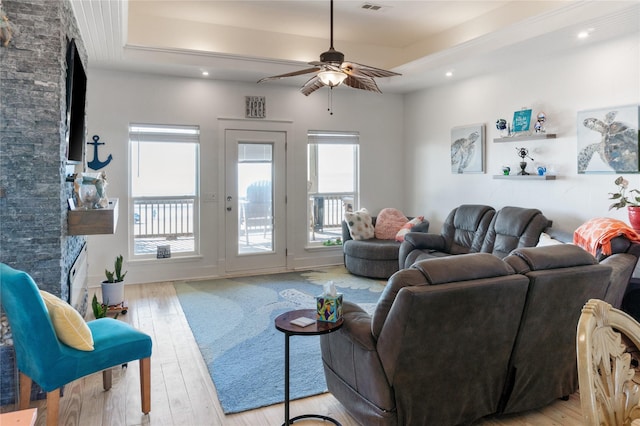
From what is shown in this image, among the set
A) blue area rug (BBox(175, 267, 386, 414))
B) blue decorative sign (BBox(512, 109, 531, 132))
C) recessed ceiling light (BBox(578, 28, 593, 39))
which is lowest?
blue area rug (BBox(175, 267, 386, 414))

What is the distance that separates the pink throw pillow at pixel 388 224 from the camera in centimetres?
626

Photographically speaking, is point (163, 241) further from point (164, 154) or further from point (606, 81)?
point (606, 81)

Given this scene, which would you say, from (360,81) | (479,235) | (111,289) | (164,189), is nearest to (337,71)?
(360,81)

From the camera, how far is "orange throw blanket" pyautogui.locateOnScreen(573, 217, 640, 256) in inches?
135

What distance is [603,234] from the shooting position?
3488 mm

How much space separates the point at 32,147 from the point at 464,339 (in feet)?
8.91

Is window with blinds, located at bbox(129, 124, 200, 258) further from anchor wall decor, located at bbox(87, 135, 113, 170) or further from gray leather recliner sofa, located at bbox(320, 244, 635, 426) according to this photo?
gray leather recliner sofa, located at bbox(320, 244, 635, 426)

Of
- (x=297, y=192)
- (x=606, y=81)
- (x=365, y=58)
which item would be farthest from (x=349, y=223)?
(x=606, y=81)

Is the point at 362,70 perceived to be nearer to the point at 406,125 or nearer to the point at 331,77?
the point at 331,77

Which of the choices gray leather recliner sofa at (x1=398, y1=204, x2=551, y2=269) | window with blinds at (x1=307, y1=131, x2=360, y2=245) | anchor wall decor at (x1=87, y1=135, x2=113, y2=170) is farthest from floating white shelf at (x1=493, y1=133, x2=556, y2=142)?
anchor wall decor at (x1=87, y1=135, x2=113, y2=170)

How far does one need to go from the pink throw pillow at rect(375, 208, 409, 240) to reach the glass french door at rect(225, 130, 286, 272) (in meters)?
1.40

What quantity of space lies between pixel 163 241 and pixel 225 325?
2.33 m

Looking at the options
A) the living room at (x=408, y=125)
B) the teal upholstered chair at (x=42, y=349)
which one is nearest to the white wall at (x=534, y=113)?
the living room at (x=408, y=125)

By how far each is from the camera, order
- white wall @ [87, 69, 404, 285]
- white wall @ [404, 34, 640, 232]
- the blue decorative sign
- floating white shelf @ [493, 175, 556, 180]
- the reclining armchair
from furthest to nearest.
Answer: white wall @ [87, 69, 404, 285]
the reclining armchair
the blue decorative sign
floating white shelf @ [493, 175, 556, 180]
white wall @ [404, 34, 640, 232]
